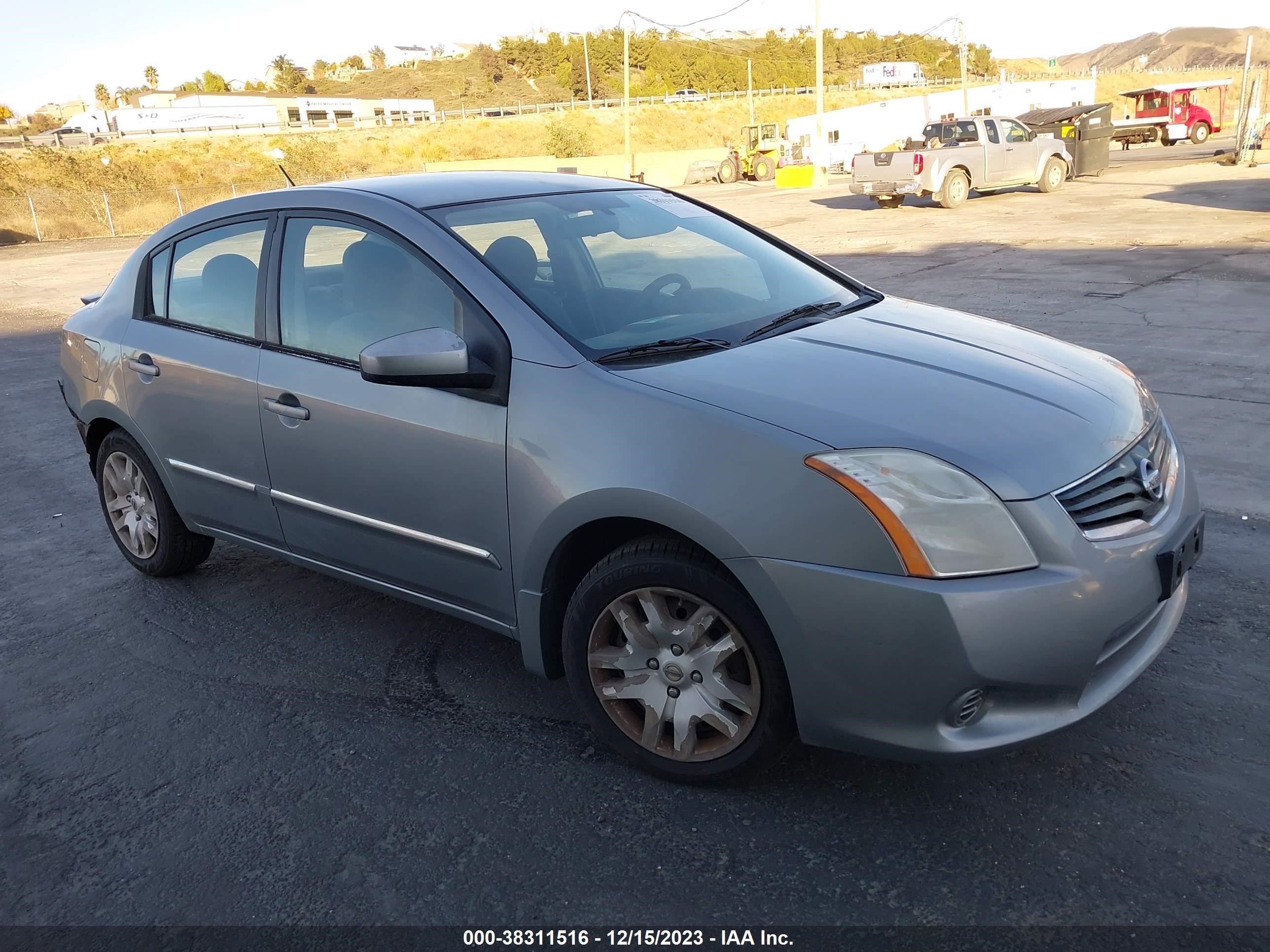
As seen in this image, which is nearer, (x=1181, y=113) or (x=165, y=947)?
(x=165, y=947)

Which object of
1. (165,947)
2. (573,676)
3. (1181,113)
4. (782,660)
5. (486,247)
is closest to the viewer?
(165,947)

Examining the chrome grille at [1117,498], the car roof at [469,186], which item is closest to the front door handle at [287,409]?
the car roof at [469,186]

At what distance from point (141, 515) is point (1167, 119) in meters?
45.3

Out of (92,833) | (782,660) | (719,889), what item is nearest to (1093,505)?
(782,660)

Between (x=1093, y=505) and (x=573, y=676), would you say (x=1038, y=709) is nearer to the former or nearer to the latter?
(x=1093, y=505)

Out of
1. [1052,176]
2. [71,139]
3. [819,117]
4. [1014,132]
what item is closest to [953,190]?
[1014,132]

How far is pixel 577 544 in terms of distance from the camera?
301 cm

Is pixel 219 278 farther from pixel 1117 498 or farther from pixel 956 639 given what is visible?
pixel 1117 498

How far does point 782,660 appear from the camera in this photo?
2.63 meters

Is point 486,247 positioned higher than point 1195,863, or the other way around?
point 486,247

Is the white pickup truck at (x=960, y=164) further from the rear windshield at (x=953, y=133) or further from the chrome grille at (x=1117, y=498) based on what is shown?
the chrome grille at (x=1117, y=498)

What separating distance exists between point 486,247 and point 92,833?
2086 mm

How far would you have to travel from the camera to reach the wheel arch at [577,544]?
2641 mm

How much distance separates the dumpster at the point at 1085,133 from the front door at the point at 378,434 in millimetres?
26580
